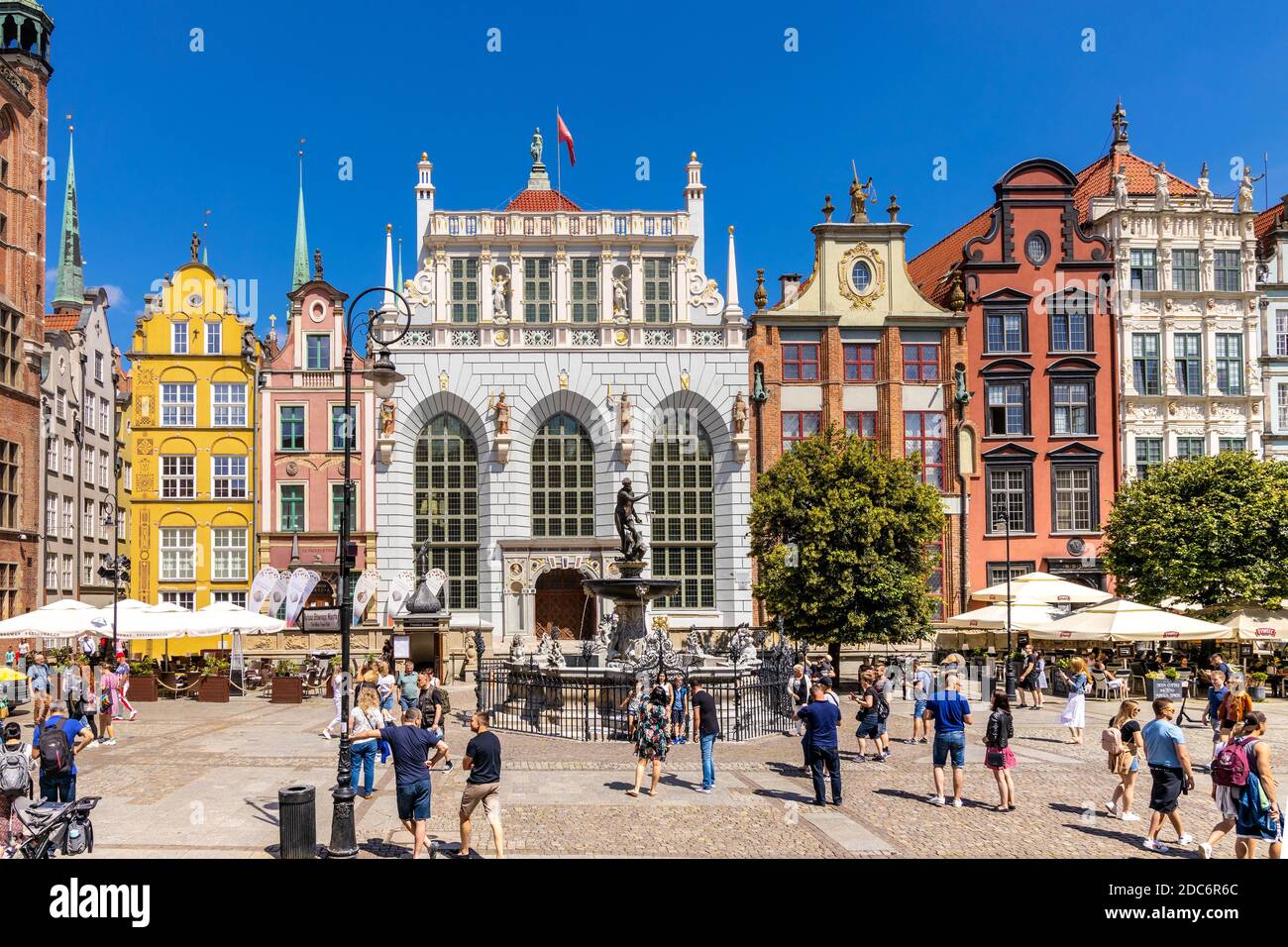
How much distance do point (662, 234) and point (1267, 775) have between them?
40.1 m

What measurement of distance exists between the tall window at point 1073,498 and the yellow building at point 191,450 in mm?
34073

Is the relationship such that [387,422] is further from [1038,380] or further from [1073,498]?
[1073,498]

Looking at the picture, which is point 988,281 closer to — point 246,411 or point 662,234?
point 662,234

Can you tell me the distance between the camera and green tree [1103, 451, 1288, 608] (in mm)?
36531

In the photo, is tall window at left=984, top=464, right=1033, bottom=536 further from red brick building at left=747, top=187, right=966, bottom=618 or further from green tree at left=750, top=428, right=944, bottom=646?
green tree at left=750, top=428, right=944, bottom=646

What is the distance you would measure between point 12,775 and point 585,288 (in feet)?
128

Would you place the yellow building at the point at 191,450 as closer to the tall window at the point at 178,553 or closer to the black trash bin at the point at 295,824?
the tall window at the point at 178,553

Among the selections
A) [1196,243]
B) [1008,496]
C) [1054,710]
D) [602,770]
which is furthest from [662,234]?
[602,770]

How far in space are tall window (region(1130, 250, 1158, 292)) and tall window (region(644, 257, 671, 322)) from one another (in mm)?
19890

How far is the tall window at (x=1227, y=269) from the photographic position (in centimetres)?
4803

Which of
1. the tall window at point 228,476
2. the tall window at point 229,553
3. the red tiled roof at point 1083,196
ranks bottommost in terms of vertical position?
the tall window at point 229,553

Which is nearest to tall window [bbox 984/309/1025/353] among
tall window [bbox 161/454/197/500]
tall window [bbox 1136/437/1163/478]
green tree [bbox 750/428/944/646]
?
tall window [bbox 1136/437/1163/478]

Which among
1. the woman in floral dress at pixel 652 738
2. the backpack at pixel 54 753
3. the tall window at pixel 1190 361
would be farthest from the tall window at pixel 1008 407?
the backpack at pixel 54 753

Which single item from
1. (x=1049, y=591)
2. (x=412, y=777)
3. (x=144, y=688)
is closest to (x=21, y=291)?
(x=144, y=688)
